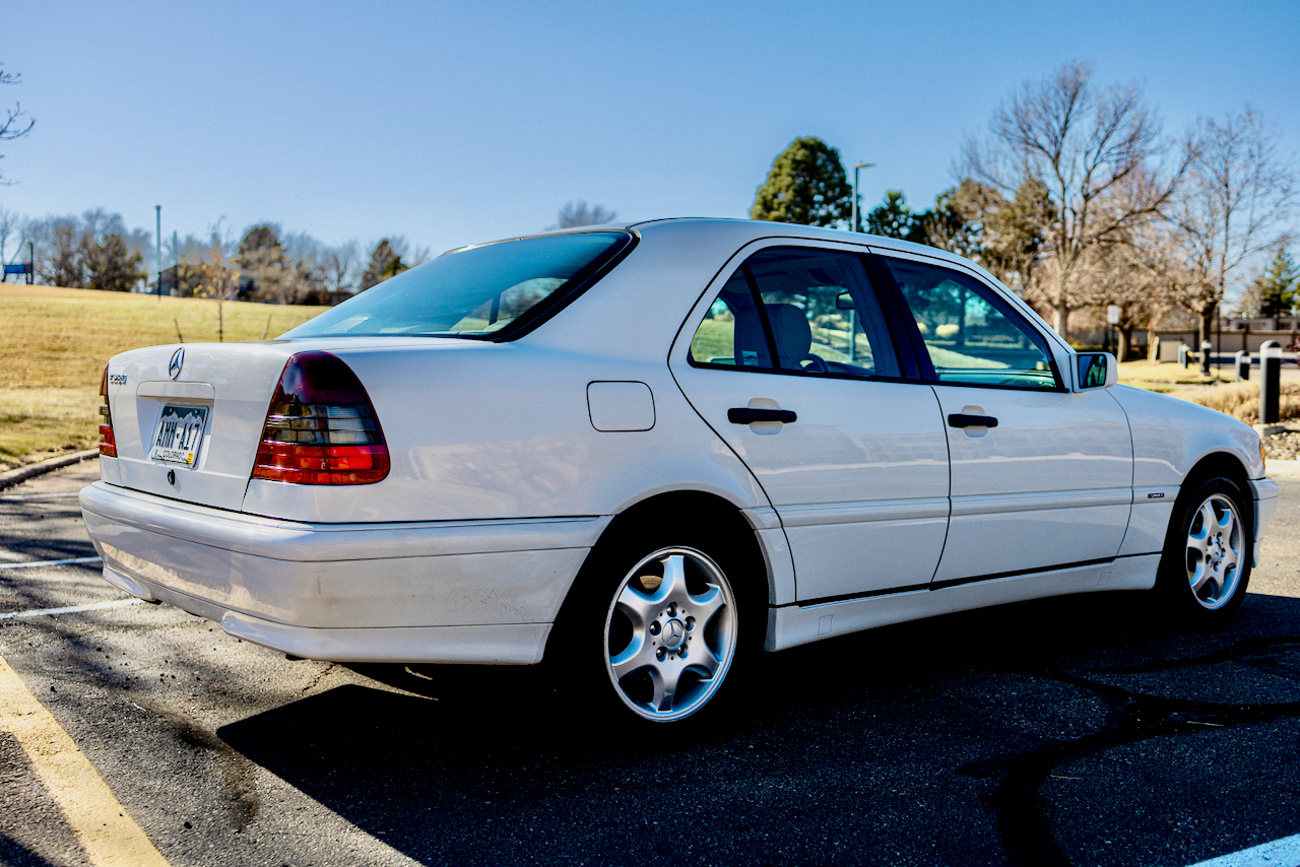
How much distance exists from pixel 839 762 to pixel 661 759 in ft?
1.71

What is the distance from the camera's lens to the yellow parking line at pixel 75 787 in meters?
2.44

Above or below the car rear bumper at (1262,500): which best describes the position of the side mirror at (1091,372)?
above

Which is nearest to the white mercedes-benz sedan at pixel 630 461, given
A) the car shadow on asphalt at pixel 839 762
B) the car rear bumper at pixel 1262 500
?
the car shadow on asphalt at pixel 839 762

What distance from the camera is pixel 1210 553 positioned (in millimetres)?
4770

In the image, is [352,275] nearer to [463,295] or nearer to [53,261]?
[53,261]

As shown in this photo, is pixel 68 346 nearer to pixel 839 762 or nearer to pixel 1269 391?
pixel 1269 391

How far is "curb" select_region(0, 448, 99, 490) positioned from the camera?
9930 millimetres

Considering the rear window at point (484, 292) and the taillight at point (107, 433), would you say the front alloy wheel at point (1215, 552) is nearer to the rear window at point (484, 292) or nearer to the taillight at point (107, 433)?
the rear window at point (484, 292)

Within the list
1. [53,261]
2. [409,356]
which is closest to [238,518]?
[409,356]

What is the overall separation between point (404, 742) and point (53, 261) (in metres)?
116

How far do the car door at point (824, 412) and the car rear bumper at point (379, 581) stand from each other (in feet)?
2.09

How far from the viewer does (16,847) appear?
7.98ft

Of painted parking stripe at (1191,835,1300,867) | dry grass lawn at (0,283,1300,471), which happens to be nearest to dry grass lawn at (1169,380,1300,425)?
dry grass lawn at (0,283,1300,471)

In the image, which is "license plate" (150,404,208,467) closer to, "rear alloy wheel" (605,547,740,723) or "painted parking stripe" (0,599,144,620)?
"rear alloy wheel" (605,547,740,723)
